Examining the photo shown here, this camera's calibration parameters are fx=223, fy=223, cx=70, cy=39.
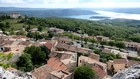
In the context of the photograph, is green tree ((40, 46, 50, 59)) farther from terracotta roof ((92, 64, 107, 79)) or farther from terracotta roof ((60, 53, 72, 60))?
terracotta roof ((92, 64, 107, 79))

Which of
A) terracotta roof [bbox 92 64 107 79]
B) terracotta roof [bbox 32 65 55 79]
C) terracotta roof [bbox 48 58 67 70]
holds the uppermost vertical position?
terracotta roof [bbox 32 65 55 79]

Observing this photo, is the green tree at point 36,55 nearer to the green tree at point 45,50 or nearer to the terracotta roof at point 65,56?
the green tree at point 45,50

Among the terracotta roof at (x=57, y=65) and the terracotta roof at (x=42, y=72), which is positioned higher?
the terracotta roof at (x=42, y=72)

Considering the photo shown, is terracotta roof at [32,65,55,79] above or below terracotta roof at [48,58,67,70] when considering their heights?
above

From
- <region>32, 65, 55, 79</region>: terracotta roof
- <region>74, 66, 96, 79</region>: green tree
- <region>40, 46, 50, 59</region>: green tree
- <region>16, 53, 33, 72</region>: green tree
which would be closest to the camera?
<region>32, 65, 55, 79</region>: terracotta roof

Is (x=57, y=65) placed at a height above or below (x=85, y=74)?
below

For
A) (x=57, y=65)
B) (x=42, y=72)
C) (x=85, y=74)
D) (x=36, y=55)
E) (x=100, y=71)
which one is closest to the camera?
(x=42, y=72)

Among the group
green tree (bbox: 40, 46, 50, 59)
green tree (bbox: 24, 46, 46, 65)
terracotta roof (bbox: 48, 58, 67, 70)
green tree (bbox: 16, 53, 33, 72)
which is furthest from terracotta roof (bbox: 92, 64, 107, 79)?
green tree (bbox: 40, 46, 50, 59)

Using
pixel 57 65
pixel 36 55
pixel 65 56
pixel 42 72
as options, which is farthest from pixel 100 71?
pixel 36 55

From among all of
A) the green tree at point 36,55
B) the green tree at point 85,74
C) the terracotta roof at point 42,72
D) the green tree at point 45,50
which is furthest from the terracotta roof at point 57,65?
the green tree at point 45,50

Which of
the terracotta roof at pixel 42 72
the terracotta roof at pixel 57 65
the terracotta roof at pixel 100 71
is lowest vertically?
the terracotta roof at pixel 100 71

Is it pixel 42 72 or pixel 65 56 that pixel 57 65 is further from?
pixel 65 56

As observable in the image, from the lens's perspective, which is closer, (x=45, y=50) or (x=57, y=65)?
(x=57, y=65)
